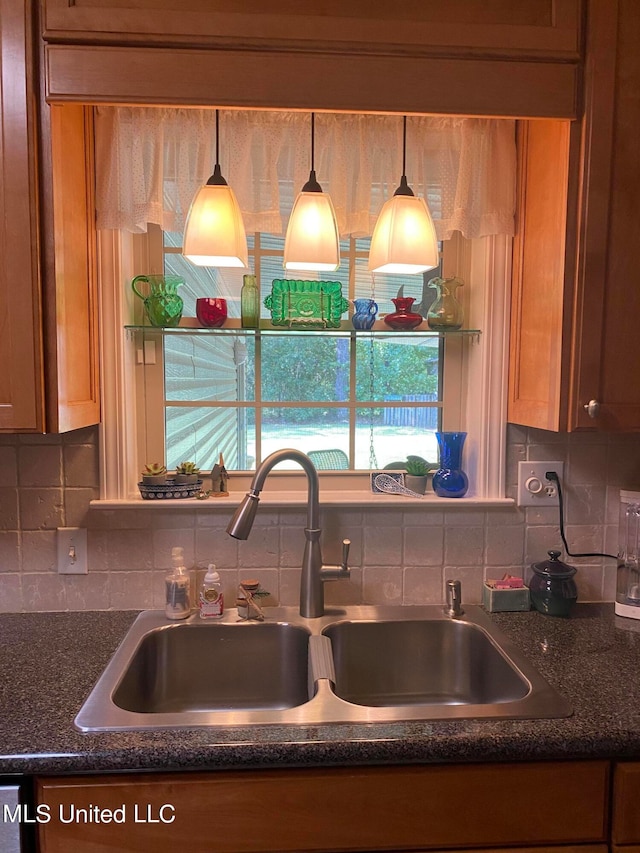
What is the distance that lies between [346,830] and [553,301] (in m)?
1.10

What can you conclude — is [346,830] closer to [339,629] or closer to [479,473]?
[339,629]

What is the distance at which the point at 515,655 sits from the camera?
1.29m

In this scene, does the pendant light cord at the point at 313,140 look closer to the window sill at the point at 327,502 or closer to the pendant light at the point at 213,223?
the pendant light at the point at 213,223

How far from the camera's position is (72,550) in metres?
1.52

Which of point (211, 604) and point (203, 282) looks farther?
point (203, 282)

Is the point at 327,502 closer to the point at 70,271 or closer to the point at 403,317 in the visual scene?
the point at 403,317

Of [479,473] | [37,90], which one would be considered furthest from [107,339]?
[479,473]

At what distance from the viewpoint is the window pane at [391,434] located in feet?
5.74

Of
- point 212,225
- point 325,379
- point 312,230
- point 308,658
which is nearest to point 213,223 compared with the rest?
point 212,225

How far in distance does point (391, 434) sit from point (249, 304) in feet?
1.80

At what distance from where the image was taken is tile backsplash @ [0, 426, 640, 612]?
59.9 inches

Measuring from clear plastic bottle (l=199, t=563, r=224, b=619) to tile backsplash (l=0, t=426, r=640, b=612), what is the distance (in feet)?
0.28

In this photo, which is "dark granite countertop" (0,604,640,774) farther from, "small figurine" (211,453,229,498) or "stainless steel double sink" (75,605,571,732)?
"small figurine" (211,453,229,498)

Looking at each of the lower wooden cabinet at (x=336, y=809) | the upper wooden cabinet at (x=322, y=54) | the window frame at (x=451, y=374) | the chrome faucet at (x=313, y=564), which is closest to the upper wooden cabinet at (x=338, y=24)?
the upper wooden cabinet at (x=322, y=54)
